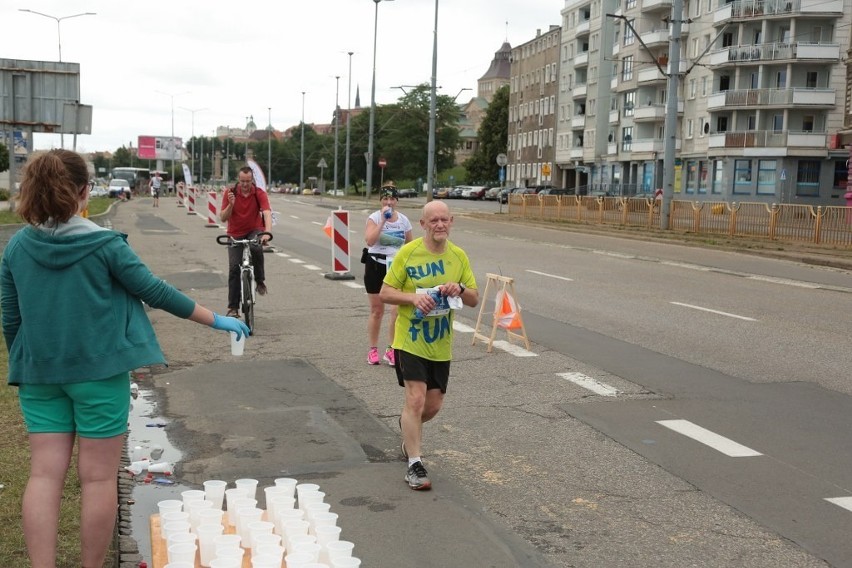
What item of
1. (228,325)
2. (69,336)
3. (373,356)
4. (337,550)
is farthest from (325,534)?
(373,356)

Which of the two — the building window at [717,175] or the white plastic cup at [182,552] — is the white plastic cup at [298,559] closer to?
the white plastic cup at [182,552]

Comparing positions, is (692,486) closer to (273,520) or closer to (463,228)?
(273,520)

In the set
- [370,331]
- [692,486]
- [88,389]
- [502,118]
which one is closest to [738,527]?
[692,486]

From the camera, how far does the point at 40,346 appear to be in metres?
3.94

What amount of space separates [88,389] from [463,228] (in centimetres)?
3439

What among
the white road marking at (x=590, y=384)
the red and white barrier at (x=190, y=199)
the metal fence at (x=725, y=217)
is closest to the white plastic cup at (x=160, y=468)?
the white road marking at (x=590, y=384)

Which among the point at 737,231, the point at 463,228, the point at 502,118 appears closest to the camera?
the point at 737,231

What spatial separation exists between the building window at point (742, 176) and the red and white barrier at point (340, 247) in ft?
183

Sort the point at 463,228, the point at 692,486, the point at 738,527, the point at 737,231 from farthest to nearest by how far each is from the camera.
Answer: the point at 463,228 → the point at 737,231 → the point at 692,486 → the point at 738,527

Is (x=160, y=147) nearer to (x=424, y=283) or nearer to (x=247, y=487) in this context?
(x=424, y=283)

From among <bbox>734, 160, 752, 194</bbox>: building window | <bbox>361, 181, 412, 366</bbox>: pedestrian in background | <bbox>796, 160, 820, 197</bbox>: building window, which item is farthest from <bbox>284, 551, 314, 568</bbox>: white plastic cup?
<bbox>734, 160, 752, 194</bbox>: building window

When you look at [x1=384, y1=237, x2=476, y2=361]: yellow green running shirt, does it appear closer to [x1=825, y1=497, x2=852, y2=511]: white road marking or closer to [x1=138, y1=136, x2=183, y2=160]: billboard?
[x1=825, y1=497, x2=852, y2=511]: white road marking

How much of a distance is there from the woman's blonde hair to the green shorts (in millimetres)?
616

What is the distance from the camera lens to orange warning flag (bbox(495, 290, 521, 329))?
428 inches
